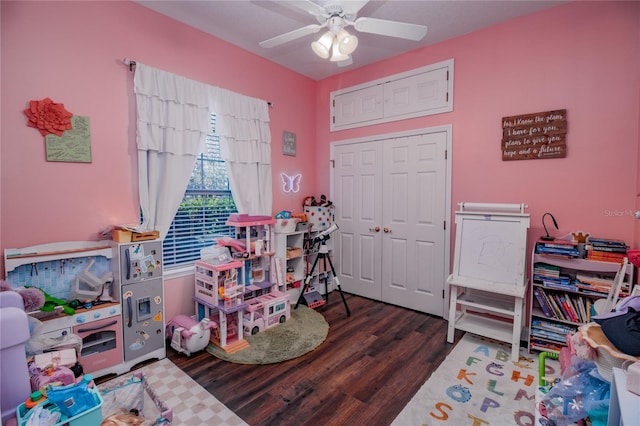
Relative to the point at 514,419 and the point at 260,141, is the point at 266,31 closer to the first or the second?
the point at 260,141

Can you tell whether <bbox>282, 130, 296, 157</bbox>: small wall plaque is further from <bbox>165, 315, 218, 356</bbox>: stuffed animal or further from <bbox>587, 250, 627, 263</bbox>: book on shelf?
<bbox>587, 250, 627, 263</bbox>: book on shelf

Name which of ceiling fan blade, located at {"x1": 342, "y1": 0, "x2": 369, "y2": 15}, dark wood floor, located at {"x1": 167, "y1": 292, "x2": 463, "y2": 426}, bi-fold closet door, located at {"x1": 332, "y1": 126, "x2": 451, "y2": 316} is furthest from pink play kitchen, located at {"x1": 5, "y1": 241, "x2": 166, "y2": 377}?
bi-fold closet door, located at {"x1": 332, "y1": 126, "x2": 451, "y2": 316}

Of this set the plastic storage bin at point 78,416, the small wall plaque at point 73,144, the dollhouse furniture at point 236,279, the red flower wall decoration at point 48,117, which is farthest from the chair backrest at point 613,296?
the red flower wall decoration at point 48,117

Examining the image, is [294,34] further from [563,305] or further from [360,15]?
[563,305]

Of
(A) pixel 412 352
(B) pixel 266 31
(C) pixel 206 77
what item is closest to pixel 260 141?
(C) pixel 206 77

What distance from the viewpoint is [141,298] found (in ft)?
7.80

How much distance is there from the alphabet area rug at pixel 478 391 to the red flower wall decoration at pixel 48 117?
10.00 feet

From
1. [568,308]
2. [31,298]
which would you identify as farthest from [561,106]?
[31,298]

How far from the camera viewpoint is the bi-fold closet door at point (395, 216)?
10.9 ft

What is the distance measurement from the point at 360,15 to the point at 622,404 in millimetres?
3125

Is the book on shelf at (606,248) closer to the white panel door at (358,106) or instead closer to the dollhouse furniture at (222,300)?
the white panel door at (358,106)

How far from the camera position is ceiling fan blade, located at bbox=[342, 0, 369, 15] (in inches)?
75.4

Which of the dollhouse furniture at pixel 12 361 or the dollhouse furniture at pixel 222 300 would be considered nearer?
the dollhouse furniture at pixel 12 361

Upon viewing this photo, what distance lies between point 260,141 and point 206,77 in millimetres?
840
